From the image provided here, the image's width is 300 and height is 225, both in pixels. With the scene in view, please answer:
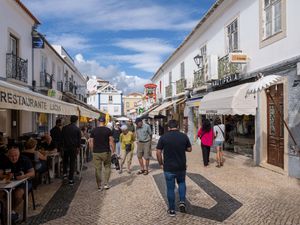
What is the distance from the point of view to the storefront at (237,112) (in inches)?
457

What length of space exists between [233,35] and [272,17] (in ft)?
12.1

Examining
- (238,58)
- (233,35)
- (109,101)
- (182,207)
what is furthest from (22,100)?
(109,101)

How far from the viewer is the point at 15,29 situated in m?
14.7

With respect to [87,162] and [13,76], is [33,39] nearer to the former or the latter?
[13,76]

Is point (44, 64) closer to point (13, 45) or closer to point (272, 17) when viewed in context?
point (13, 45)

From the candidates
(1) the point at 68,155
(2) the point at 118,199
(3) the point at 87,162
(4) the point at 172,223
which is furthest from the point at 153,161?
(4) the point at 172,223

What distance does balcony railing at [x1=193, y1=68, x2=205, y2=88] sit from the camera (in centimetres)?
1814

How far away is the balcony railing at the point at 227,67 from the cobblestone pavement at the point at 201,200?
4.43m

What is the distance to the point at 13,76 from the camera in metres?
14.3

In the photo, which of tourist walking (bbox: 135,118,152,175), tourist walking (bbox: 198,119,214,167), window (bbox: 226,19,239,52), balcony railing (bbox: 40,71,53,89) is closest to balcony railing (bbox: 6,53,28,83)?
balcony railing (bbox: 40,71,53,89)

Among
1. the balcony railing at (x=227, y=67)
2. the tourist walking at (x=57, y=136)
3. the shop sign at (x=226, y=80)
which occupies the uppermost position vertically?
the balcony railing at (x=227, y=67)

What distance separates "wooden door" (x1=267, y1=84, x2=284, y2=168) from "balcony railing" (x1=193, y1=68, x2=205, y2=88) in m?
6.94

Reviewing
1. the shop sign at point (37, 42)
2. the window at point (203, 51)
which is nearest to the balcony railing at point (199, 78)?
the window at point (203, 51)

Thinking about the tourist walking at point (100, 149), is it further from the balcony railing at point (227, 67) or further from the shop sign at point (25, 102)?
the balcony railing at point (227, 67)
